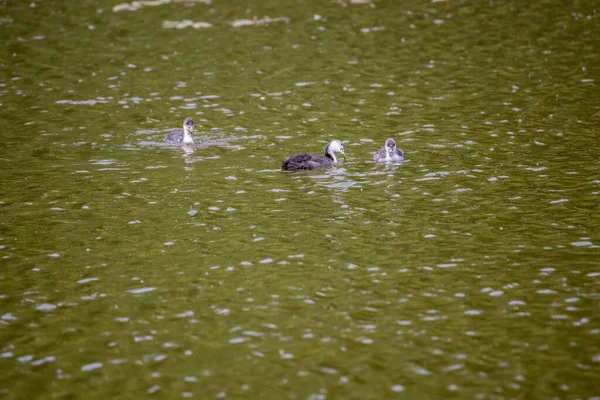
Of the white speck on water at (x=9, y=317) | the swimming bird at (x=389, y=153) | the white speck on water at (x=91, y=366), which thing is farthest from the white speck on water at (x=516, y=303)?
the white speck on water at (x=9, y=317)

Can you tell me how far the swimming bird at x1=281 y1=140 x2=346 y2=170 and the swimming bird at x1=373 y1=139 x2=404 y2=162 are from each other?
114 cm

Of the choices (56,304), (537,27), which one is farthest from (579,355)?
(537,27)

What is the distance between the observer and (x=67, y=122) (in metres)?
30.1

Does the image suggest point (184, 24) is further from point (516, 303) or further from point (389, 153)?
point (516, 303)

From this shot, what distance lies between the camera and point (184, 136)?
1070 inches

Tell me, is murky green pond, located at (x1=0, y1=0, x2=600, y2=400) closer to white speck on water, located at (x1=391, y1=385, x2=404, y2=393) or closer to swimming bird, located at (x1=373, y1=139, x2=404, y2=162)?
white speck on water, located at (x1=391, y1=385, x2=404, y2=393)

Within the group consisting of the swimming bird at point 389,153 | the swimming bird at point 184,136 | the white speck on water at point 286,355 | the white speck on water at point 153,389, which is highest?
the swimming bird at point 184,136

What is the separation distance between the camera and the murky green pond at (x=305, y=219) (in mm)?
13695

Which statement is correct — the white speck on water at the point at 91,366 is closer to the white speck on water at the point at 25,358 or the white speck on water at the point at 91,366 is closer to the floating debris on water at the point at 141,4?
the white speck on water at the point at 25,358

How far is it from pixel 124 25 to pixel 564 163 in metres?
28.7

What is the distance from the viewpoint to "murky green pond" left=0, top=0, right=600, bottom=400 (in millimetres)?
13695

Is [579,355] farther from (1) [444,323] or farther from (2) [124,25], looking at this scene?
(2) [124,25]

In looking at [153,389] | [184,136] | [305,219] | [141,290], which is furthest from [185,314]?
[184,136]

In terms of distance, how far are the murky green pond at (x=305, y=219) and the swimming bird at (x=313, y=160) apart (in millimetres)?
347
